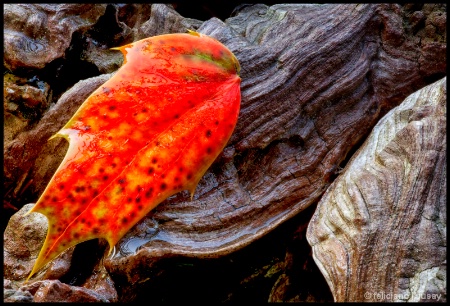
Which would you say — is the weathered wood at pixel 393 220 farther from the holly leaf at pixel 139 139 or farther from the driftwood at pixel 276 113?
the holly leaf at pixel 139 139

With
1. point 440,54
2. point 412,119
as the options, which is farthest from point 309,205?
point 440,54

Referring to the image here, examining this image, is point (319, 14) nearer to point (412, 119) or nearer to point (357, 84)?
point (357, 84)

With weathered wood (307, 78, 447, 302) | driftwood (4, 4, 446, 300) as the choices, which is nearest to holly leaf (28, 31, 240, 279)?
driftwood (4, 4, 446, 300)

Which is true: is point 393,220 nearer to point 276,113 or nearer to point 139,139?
point 276,113

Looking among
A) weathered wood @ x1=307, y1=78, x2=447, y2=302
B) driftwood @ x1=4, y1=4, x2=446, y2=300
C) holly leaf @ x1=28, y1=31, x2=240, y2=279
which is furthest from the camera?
driftwood @ x1=4, y1=4, x2=446, y2=300

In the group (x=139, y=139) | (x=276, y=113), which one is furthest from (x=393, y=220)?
(x=139, y=139)

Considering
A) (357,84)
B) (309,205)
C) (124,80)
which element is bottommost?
(309,205)

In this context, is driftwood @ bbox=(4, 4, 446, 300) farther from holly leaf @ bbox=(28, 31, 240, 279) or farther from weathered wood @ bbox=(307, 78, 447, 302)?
weathered wood @ bbox=(307, 78, 447, 302)
